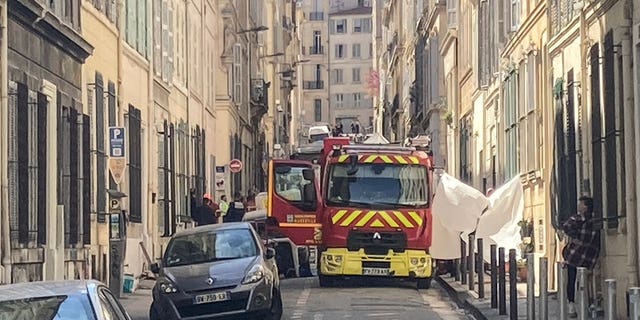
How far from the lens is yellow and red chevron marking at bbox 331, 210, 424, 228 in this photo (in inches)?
1109

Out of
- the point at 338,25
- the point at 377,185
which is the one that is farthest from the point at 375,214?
the point at 338,25

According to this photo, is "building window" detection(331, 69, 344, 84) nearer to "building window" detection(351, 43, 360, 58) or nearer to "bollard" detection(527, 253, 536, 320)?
"building window" detection(351, 43, 360, 58)

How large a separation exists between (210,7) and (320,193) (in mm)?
24157

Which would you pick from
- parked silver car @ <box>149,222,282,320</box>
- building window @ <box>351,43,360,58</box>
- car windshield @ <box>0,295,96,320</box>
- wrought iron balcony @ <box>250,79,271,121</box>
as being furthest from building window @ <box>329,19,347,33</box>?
car windshield @ <box>0,295,96,320</box>

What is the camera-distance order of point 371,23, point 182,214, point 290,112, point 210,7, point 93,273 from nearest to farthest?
1. point 93,273
2. point 182,214
3. point 210,7
4. point 290,112
5. point 371,23

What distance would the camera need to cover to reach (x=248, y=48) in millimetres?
64812

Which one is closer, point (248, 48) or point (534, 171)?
point (534, 171)

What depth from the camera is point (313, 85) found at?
139 metres

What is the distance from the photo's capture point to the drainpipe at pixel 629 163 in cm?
1906

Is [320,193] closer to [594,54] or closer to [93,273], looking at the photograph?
[93,273]

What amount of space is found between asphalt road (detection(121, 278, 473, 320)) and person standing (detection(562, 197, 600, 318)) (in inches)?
79.2

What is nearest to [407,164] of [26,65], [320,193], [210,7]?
[320,193]

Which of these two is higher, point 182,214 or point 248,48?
point 248,48

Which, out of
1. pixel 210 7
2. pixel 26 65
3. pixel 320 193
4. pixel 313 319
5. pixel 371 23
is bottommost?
pixel 313 319
